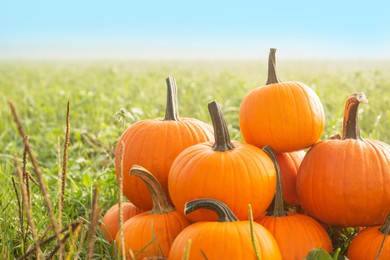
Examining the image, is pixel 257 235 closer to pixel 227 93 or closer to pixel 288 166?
pixel 288 166

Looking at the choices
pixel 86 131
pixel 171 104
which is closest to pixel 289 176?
pixel 171 104

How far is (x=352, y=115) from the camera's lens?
2.61m

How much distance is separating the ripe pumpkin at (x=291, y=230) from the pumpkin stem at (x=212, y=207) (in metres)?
0.30

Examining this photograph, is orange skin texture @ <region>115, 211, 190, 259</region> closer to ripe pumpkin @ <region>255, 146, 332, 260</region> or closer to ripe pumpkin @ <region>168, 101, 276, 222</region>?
ripe pumpkin @ <region>168, 101, 276, 222</region>

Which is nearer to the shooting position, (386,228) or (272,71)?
(386,228)

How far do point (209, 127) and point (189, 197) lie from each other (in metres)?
0.69

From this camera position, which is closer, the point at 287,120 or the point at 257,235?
the point at 257,235

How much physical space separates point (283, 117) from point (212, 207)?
64 centimetres

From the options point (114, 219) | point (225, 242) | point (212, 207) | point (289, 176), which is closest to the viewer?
point (225, 242)

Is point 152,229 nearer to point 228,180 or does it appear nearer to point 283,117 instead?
point 228,180

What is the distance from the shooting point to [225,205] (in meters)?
2.23

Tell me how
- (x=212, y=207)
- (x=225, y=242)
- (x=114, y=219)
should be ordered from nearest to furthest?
(x=225, y=242) → (x=212, y=207) → (x=114, y=219)

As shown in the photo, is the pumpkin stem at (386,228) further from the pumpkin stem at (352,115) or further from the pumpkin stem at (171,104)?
the pumpkin stem at (171,104)

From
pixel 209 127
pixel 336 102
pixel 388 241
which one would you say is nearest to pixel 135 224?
pixel 209 127
